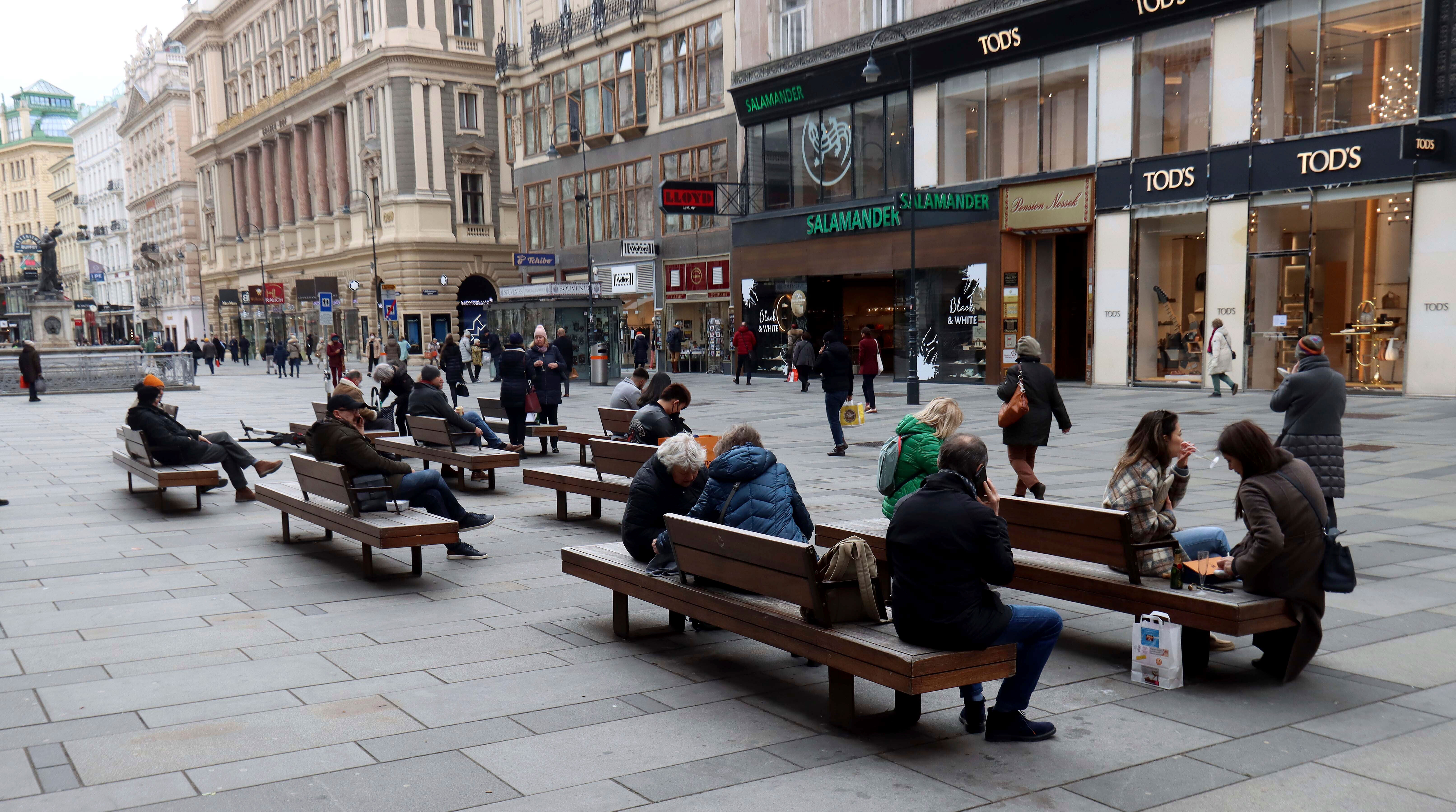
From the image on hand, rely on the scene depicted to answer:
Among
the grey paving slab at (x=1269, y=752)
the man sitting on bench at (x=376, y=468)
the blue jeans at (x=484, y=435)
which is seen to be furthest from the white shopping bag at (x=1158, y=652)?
the blue jeans at (x=484, y=435)

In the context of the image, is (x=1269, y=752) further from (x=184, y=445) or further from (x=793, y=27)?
(x=793, y=27)

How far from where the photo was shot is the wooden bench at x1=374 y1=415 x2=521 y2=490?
1173 centimetres

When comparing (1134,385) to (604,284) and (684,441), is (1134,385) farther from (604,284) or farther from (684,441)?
(604,284)

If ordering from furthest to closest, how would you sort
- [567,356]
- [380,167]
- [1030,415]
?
1. [380,167]
2. [567,356]
3. [1030,415]

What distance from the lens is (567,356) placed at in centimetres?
2798

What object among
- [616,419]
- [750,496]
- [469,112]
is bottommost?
[616,419]

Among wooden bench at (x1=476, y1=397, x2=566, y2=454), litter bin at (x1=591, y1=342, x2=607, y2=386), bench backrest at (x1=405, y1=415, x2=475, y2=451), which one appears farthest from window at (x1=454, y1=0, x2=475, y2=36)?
bench backrest at (x1=405, y1=415, x2=475, y2=451)

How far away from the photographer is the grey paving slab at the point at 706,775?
4.32 meters

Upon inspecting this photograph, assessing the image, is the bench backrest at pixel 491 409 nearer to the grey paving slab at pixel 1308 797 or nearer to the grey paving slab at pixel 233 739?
the grey paving slab at pixel 233 739

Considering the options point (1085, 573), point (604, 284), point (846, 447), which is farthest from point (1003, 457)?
point (604, 284)

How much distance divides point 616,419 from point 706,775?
8.70m

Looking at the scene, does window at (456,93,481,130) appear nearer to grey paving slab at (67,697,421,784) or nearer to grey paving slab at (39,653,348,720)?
grey paving slab at (39,653,348,720)

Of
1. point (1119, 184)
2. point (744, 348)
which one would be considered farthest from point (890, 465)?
point (744, 348)

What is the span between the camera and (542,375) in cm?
1666
